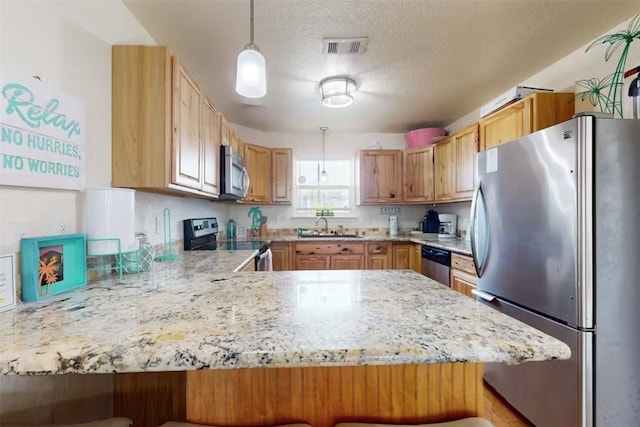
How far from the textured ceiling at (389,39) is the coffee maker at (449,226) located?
144cm

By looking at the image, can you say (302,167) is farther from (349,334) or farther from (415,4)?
(349,334)

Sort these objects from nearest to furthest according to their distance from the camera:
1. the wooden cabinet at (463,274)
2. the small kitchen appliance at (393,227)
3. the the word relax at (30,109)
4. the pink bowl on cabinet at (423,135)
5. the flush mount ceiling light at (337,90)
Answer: the the word relax at (30,109)
the wooden cabinet at (463,274)
the flush mount ceiling light at (337,90)
the pink bowl on cabinet at (423,135)
the small kitchen appliance at (393,227)

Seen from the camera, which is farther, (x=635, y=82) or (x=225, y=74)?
(x=225, y=74)

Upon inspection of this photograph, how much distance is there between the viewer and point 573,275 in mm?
1362

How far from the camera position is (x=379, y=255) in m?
3.70

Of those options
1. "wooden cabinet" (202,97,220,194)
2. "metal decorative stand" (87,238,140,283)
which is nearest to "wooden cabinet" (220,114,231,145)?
"wooden cabinet" (202,97,220,194)

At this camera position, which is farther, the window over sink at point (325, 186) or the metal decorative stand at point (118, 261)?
the window over sink at point (325, 186)

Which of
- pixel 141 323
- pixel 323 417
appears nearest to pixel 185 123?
pixel 141 323

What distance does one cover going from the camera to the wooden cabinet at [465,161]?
2.86m

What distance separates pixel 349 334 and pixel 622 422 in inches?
67.7

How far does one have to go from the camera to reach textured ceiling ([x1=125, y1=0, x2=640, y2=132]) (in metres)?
1.65

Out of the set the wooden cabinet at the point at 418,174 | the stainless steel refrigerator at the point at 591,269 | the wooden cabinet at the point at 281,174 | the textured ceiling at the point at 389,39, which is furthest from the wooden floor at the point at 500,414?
the wooden cabinet at the point at 281,174

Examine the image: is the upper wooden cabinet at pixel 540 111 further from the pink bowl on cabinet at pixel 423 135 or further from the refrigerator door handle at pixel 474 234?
the pink bowl on cabinet at pixel 423 135

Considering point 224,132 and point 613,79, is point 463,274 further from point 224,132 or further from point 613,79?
point 224,132
